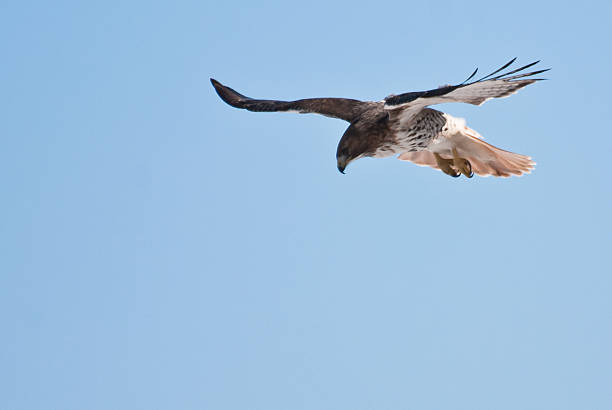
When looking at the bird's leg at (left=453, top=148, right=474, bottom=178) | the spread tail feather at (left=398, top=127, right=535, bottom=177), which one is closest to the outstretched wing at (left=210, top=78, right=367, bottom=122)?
the spread tail feather at (left=398, top=127, right=535, bottom=177)

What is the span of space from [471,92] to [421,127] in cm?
139

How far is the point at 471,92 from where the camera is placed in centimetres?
783

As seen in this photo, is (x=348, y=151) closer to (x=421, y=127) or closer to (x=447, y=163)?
(x=421, y=127)

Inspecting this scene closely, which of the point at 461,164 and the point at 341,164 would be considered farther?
the point at 461,164

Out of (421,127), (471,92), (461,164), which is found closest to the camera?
(471,92)

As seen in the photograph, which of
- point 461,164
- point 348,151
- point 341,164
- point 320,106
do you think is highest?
point 320,106

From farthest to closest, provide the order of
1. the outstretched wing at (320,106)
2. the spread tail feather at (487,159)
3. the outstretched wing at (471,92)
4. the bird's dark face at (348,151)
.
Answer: the spread tail feather at (487,159) → the outstretched wing at (320,106) → the bird's dark face at (348,151) → the outstretched wing at (471,92)

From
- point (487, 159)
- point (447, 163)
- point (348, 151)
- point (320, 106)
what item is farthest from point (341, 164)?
point (487, 159)

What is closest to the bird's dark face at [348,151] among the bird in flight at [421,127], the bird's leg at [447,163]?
the bird in flight at [421,127]

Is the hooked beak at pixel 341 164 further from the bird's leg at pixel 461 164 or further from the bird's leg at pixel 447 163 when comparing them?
the bird's leg at pixel 461 164

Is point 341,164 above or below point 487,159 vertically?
below

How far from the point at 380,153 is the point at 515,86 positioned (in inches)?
74.2

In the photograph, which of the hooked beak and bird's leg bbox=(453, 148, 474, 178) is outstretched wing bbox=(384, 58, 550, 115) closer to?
the hooked beak

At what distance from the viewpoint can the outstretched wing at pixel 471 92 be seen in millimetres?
7570
